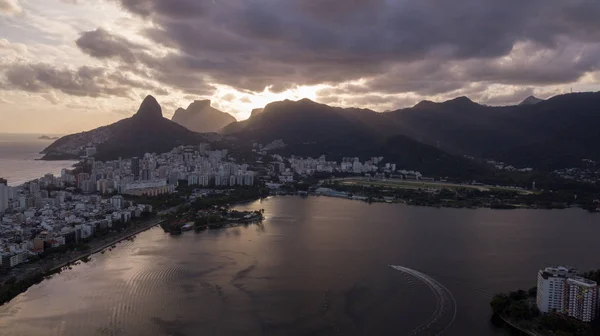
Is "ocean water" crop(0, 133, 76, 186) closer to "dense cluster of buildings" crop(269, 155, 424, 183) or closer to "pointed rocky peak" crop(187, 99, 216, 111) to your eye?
"dense cluster of buildings" crop(269, 155, 424, 183)

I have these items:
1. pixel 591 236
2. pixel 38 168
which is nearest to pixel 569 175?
pixel 591 236

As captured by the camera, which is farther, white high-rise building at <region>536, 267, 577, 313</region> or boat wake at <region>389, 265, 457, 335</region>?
white high-rise building at <region>536, 267, 577, 313</region>

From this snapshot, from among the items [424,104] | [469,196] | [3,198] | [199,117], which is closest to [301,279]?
[3,198]

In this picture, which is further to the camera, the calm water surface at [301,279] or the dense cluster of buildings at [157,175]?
the dense cluster of buildings at [157,175]

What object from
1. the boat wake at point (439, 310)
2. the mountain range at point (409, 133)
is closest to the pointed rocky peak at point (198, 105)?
the mountain range at point (409, 133)

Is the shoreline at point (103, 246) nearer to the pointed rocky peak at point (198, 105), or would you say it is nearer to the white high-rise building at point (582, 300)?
the white high-rise building at point (582, 300)

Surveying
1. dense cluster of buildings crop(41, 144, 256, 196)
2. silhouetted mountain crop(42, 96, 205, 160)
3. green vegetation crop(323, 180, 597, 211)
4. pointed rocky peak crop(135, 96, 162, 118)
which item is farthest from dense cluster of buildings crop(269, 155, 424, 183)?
pointed rocky peak crop(135, 96, 162, 118)

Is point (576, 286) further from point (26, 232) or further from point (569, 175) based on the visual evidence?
point (569, 175)

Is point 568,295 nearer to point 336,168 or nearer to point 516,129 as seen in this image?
point 336,168
